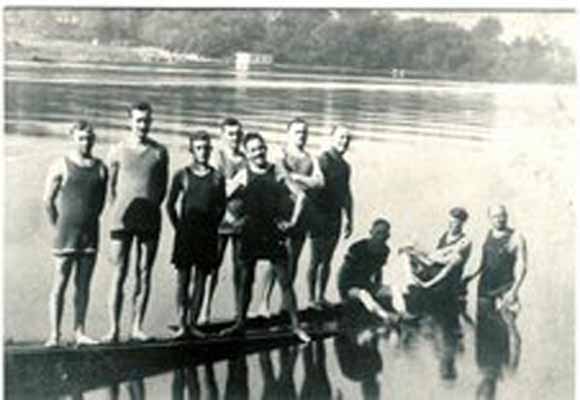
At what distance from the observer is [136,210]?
7.29ft

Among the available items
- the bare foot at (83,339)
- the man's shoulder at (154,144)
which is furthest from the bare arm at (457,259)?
the bare foot at (83,339)

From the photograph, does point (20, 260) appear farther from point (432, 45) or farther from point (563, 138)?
point (563, 138)

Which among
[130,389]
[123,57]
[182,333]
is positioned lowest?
[130,389]

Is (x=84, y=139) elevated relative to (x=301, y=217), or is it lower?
elevated

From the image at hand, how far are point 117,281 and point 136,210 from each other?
15 centimetres

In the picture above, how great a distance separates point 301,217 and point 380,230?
0.16 meters

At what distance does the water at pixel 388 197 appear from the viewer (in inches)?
86.1

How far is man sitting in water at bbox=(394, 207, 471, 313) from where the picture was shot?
2.21 m

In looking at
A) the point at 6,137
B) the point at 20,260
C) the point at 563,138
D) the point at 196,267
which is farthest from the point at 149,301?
the point at 563,138

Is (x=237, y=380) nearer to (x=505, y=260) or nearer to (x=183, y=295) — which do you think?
(x=183, y=295)

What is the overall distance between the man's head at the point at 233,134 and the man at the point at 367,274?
0.30 metres

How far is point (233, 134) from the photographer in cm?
223

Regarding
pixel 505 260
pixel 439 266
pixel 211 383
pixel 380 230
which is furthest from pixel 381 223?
pixel 211 383

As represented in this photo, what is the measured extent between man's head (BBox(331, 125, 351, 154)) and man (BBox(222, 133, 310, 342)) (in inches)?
5.0
